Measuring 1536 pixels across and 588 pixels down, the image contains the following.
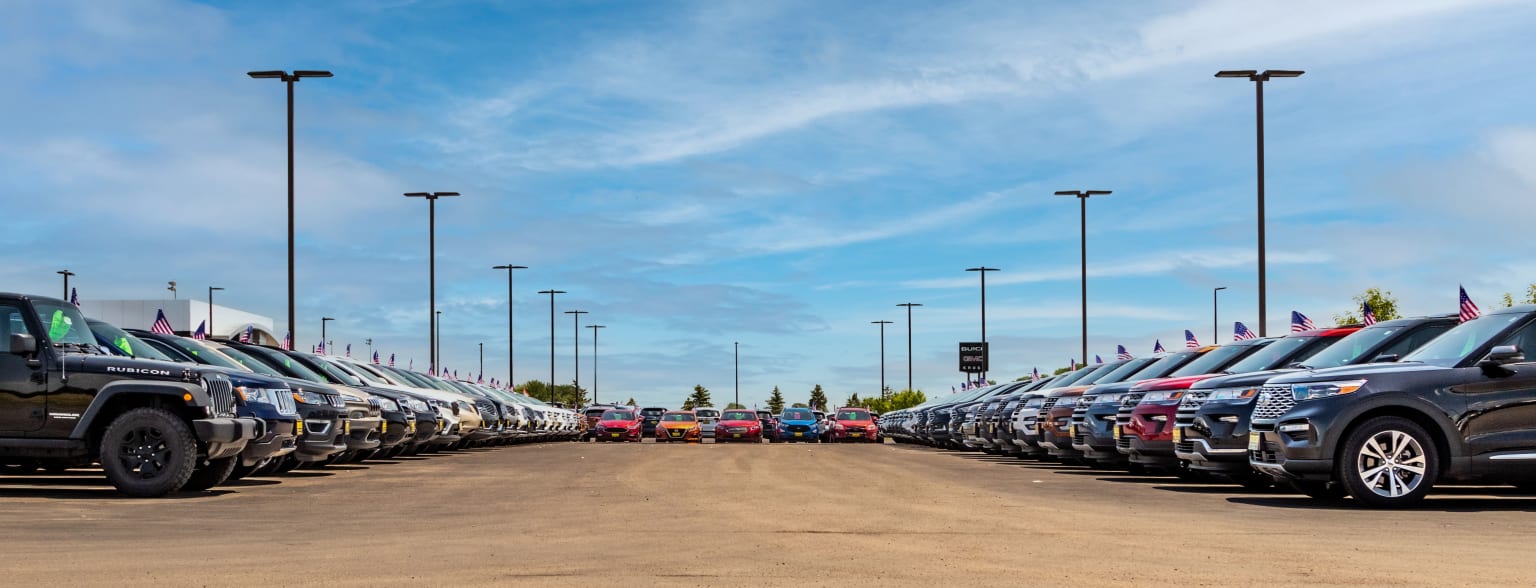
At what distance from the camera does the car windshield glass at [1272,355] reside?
16.7m

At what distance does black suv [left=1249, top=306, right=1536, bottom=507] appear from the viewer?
1283cm

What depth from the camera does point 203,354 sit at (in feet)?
60.1

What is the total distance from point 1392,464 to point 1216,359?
5719 mm

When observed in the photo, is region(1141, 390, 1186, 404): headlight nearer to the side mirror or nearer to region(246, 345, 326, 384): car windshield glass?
region(246, 345, 326, 384): car windshield glass

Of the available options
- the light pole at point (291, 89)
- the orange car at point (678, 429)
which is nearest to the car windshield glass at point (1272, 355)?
the light pole at point (291, 89)

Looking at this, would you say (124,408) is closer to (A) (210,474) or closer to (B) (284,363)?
(A) (210,474)

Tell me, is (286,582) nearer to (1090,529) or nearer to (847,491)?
(1090,529)

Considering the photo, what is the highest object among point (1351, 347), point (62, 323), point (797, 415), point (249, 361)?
point (62, 323)

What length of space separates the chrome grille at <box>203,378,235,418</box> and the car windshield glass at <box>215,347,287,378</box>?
452 centimetres

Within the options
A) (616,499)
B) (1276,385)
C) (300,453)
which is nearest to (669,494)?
(616,499)

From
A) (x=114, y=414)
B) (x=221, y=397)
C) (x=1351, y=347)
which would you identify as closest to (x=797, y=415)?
(x=1351, y=347)

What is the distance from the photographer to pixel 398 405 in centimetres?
2256

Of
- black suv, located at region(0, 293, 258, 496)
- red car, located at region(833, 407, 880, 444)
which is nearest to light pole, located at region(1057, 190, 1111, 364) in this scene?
red car, located at region(833, 407, 880, 444)

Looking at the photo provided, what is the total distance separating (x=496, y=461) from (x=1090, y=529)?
51.4 ft
